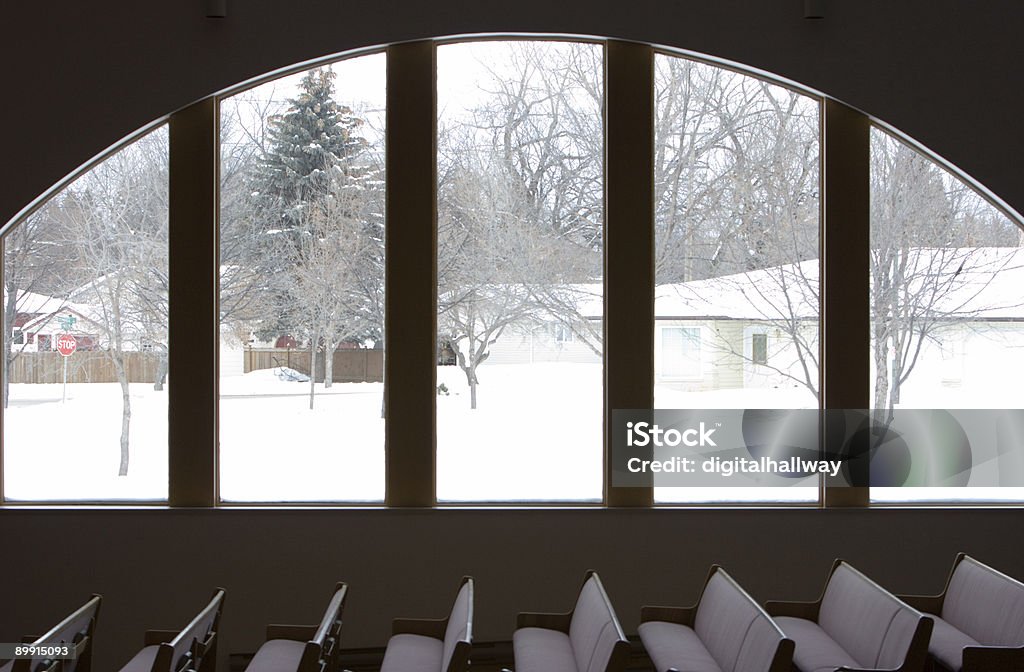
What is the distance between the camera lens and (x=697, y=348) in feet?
15.6

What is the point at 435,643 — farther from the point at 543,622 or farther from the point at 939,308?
the point at 939,308

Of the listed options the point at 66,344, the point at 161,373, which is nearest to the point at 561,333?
the point at 161,373

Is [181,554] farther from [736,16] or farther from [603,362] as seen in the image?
[736,16]

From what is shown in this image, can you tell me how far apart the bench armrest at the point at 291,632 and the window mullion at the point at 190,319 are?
0.99 m

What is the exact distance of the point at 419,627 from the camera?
12.9ft

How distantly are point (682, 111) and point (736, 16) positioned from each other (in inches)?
21.9

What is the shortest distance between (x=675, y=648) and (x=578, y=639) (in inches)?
15.5

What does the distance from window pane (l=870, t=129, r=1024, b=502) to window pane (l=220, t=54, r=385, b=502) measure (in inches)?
105

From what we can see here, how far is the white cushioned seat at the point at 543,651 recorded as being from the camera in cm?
340

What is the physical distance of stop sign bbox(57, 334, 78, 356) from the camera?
4641 mm

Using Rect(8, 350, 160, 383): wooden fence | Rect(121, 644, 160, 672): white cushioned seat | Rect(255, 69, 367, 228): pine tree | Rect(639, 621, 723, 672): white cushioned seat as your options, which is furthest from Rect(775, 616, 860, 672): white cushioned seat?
Rect(8, 350, 160, 383): wooden fence

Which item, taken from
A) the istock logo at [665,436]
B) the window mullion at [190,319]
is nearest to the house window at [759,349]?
the istock logo at [665,436]

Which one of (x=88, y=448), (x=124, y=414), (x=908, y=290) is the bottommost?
(x=88, y=448)

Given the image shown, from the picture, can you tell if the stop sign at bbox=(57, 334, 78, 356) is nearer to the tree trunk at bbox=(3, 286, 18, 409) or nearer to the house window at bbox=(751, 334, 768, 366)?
the tree trunk at bbox=(3, 286, 18, 409)
